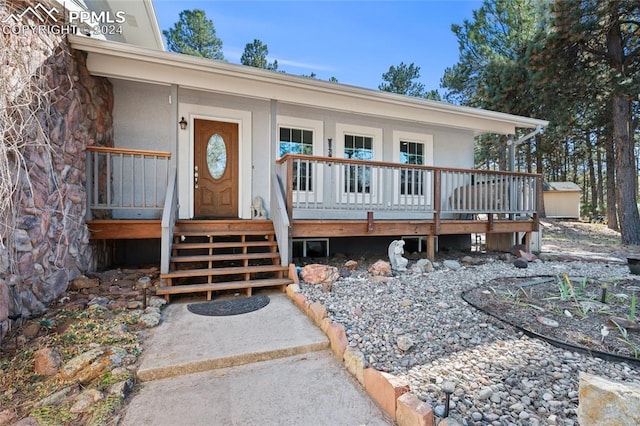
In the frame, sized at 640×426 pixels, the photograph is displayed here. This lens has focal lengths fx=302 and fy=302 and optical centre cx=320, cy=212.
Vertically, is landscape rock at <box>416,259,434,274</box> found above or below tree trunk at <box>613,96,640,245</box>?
below

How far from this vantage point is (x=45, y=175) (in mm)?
3080

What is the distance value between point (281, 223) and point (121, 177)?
2.20 m

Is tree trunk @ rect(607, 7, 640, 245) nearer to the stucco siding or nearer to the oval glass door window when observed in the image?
the oval glass door window

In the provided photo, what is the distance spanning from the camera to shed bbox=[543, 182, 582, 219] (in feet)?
51.3

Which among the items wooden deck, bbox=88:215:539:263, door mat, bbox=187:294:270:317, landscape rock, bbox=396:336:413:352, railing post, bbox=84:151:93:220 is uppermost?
railing post, bbox=84:151:93:220

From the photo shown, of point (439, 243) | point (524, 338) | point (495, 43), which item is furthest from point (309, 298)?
point (495, 43)

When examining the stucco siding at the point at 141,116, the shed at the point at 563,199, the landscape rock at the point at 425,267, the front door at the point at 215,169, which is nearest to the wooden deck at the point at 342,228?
the landscape rock at the point at 425,267

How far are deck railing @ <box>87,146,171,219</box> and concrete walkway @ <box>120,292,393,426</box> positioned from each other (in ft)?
Answer: 7.16

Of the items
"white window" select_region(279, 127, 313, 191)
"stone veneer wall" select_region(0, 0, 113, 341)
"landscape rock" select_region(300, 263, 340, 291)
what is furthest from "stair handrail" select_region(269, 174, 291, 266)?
"stone veneer wall" select_region(0, 0, 113, 341)

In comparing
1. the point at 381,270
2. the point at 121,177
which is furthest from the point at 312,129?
the point at 121,177

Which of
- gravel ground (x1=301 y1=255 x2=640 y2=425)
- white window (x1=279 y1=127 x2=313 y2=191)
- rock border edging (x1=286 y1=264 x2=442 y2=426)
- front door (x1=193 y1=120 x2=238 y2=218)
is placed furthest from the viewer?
white window (x1=279 y1=127 x2=313 y2=191)

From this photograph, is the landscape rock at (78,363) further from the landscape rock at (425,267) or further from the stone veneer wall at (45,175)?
the landscape rock at (425,267)

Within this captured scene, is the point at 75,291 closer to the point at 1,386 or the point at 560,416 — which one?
the point at 1,386

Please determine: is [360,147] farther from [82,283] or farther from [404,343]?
[82,283]
